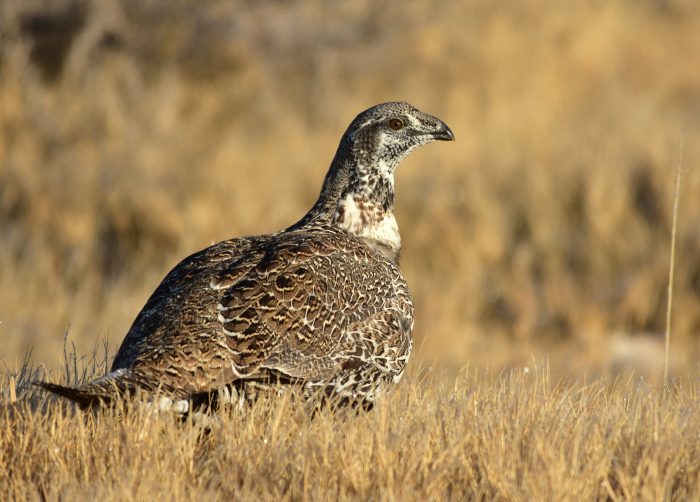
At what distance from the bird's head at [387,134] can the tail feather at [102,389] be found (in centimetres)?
205

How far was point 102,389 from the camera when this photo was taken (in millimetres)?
4430

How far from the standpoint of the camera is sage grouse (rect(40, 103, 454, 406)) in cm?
461

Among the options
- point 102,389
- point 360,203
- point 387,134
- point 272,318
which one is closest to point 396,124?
point 387,134

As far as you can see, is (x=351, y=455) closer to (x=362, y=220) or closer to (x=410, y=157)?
(x=362, y=220)

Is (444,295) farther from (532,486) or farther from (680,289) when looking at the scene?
(532,486)

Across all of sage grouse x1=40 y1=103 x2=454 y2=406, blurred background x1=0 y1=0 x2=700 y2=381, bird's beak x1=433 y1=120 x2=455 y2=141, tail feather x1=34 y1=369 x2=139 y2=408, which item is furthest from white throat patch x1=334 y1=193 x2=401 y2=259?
blurred background x1=0 y1=0 x2=700 y2=381

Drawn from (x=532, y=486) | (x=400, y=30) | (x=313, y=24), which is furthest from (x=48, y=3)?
(x=532, y=486)

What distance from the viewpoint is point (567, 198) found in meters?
12.4

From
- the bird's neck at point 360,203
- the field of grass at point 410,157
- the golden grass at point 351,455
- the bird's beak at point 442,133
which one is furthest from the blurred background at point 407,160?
the golden grass at point 351,455

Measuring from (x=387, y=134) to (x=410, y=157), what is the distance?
7.13m

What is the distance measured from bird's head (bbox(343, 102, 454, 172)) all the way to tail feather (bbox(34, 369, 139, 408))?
2.05 meters

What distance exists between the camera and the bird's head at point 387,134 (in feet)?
20.1

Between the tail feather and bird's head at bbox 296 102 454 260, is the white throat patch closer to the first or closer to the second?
bird's head at bbox 296 102 454 260

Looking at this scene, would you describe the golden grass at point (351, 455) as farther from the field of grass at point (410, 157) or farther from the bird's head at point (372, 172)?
the field of grass at point (410, 157)
